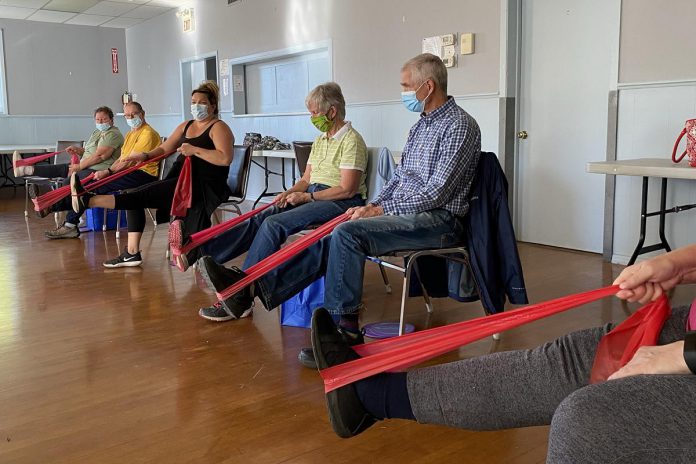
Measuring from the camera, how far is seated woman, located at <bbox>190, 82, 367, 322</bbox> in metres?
3.09

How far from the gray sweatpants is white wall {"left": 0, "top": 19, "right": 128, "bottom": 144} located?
10606 mm

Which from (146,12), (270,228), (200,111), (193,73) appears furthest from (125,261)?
(146,12)

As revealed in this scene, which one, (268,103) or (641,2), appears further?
(268,103)

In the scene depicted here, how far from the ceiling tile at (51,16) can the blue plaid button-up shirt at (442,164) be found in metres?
8.70

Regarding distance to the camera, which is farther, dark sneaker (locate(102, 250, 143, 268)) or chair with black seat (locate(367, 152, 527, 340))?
dark sneaker (locate(102, 250, 143, 268))

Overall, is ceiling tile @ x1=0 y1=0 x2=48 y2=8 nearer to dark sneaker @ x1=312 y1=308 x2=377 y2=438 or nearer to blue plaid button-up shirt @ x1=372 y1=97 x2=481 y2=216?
blue plaid button-up shirt @ x1=372 y1=97 x2=481 y2=216

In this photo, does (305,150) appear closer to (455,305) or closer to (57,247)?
(455,305)

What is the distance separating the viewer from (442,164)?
2643 mm

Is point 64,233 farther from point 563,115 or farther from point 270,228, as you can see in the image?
point 563,115

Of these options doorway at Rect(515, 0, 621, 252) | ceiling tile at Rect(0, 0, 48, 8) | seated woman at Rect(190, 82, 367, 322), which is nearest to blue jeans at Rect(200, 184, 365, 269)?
seated woman at Rect(190, 82, 367, 322)

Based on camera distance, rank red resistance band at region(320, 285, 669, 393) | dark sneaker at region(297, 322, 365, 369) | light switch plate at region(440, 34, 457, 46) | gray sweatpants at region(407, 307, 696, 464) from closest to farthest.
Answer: gray sweatpants at region(407, 307, 696, 464), red resistance band at region(320, 285, 669, 393), dark sneaker at region(297, 322, 365, 369), light switch plate at region(440, 34, 457, 46)

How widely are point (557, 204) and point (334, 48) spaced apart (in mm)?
2921

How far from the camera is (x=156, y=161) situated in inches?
179

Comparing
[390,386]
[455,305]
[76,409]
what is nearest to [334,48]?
[455,305]
